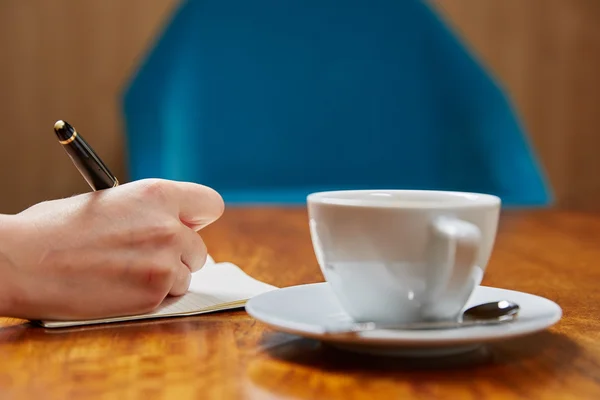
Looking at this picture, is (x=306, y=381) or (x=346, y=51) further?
(x=346, y=51)

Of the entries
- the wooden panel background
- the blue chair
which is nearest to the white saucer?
the blue chair

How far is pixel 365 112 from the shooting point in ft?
8.54

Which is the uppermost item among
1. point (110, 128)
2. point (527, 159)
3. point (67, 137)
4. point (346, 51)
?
point (67, 137)

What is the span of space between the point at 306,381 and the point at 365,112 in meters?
2.21

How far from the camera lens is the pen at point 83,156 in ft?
1.97

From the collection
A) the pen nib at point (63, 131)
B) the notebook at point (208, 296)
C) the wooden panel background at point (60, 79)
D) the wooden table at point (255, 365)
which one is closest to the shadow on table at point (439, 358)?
the wooden table at point (255, 365)

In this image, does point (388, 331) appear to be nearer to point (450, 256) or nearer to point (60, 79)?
point (450, 256)

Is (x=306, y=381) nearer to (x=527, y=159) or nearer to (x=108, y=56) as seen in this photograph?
(x=527, y=159)

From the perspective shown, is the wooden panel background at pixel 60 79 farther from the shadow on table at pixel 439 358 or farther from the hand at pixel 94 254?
the shadow on table at pixel 439 358

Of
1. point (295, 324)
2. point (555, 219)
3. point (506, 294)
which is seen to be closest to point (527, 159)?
point (555, 219)

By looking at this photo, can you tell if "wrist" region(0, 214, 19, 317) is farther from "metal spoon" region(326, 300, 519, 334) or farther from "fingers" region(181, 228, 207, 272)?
"metal spoon" region(326, 300, 519, 334)

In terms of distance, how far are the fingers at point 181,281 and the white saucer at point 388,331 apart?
0.32ft

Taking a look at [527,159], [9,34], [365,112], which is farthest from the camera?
[9,34]

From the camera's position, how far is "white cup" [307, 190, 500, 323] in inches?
18.6
